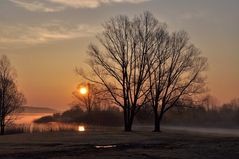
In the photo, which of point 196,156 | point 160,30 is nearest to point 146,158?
point 196,156

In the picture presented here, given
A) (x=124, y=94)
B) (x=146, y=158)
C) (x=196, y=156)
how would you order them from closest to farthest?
(x=146, y=158) → (x=196, y=156) → (x=124, y=94)

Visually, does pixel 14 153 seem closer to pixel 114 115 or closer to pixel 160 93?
pixel 160 93

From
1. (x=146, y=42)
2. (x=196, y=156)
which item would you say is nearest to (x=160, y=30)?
(x=146, y=42)

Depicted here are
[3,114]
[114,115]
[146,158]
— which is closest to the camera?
[146,158]

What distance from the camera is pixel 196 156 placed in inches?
829

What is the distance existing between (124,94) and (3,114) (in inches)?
717

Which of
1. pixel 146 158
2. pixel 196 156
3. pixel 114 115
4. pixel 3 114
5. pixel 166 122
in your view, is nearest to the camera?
pixel 146 158

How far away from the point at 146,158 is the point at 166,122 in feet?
252

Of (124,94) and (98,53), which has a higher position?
(98,53)

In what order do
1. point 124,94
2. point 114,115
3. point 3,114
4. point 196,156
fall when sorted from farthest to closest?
point 114,115 → point 3,114 → point 124,94 → point 196,156

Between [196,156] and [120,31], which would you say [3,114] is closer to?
[120,31]

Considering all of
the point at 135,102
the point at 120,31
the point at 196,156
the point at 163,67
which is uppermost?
the point at 120,31

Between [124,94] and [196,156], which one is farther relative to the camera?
[124,94]

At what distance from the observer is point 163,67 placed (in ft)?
175
